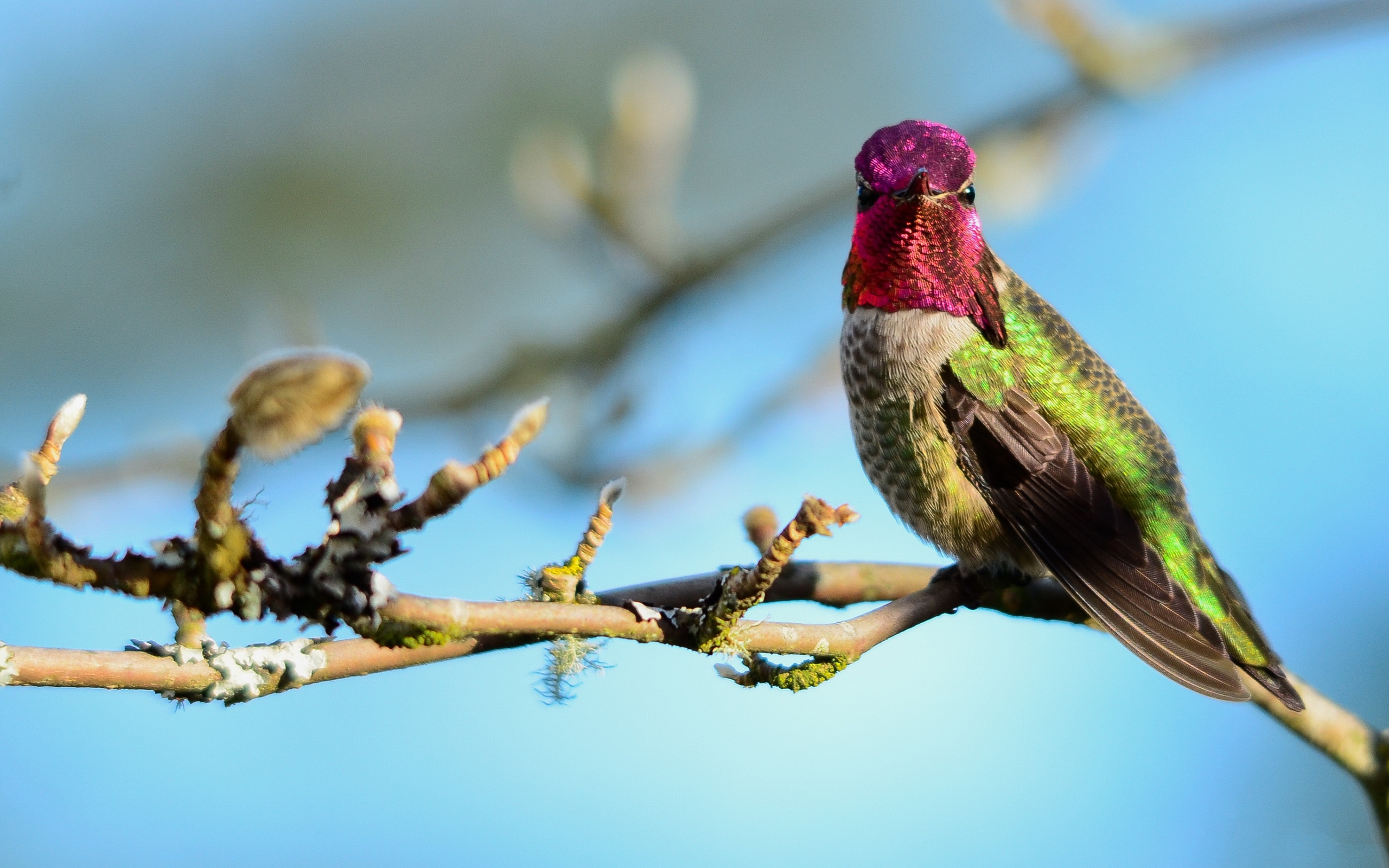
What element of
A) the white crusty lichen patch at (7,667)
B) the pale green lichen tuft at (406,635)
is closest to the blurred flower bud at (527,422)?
the pale green lichen tuft at (406,635)

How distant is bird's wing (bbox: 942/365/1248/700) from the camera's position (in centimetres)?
395

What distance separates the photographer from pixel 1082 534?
4.25 meters

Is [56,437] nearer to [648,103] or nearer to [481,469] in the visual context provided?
[481,469]

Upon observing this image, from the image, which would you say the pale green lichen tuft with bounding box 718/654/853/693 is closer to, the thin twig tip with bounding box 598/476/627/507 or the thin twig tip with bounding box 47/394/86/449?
the thin twig tip with bounding box 598/476/627/507

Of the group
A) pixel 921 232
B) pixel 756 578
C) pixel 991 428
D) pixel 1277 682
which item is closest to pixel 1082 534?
pixel 991 428

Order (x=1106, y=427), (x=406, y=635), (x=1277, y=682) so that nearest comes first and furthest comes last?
(x=406, y=635), (x=1277, y=682), (x=1106, y=427)

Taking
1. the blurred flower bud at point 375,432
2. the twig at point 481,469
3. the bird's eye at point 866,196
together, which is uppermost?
the bird's eye at point 866,196

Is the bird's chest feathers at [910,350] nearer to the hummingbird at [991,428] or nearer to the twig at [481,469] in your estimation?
the hummingbird at [991,428]

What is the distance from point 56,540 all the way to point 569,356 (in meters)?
4.07

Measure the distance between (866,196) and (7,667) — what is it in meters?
3.09

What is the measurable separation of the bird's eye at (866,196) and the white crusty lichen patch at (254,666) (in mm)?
2613

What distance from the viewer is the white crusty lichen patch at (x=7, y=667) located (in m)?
1.98

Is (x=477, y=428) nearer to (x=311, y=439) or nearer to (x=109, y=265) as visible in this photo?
(x=311, y=439)

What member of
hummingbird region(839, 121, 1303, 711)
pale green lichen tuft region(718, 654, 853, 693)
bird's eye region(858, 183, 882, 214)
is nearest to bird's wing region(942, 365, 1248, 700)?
hummingbird region(839, 121, 1303, 711)
